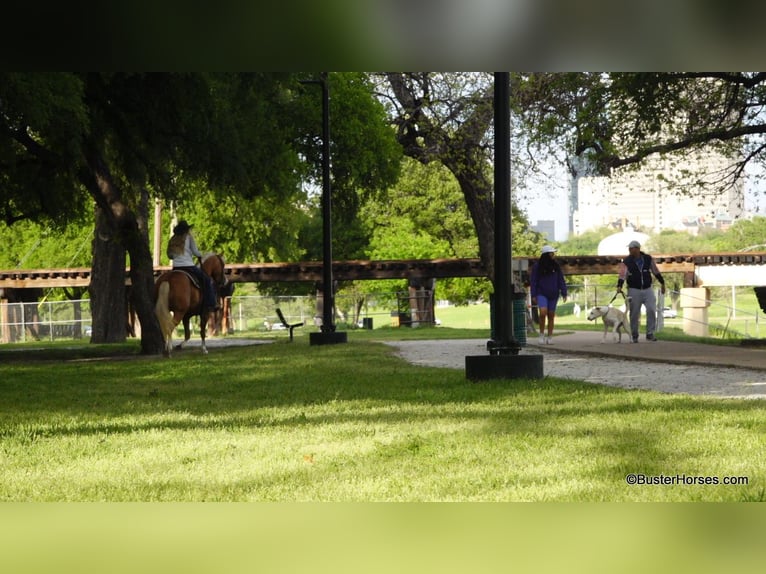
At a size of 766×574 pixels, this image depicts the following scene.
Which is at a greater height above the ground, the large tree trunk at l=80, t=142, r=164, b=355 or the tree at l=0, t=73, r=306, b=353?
the tree at l=0, t=73, r=306, b=353

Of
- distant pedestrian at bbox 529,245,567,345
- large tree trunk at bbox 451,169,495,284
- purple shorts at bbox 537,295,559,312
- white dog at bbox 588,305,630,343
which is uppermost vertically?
large tree trunk at bbox 451,169,495,284

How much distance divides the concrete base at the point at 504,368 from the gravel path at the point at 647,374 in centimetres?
79

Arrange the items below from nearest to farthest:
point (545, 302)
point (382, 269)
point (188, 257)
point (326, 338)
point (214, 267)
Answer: point (188, 257) < point (214, 267) < point (545, 302) < point (326, 338) < point (382, 269)

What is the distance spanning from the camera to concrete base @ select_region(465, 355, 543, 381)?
13.2 meters

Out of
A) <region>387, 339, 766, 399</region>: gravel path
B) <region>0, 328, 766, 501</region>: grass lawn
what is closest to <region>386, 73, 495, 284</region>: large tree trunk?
<region>387, 339, 766, 399</region>: gravel path

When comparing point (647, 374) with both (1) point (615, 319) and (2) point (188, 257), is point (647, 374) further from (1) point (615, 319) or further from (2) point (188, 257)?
(2) point (188, 257)

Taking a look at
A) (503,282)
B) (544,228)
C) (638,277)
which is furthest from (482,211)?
(544,228)

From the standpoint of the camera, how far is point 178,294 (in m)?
20.8

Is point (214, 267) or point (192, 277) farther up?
point (214, 267)

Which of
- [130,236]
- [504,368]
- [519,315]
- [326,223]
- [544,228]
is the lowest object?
[504,368]

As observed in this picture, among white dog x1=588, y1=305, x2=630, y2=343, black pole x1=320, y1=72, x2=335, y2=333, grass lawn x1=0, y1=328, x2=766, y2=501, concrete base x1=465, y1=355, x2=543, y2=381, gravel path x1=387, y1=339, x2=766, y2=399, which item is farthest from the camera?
black pole x1=320, y1=72, x2=335, y2=333

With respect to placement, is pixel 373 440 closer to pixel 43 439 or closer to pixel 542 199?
pixel 43 439

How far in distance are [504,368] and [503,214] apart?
1.60 meters

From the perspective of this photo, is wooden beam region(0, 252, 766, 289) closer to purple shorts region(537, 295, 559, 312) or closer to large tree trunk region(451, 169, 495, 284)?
large tree trunk region(451, 169, 495, 284)
